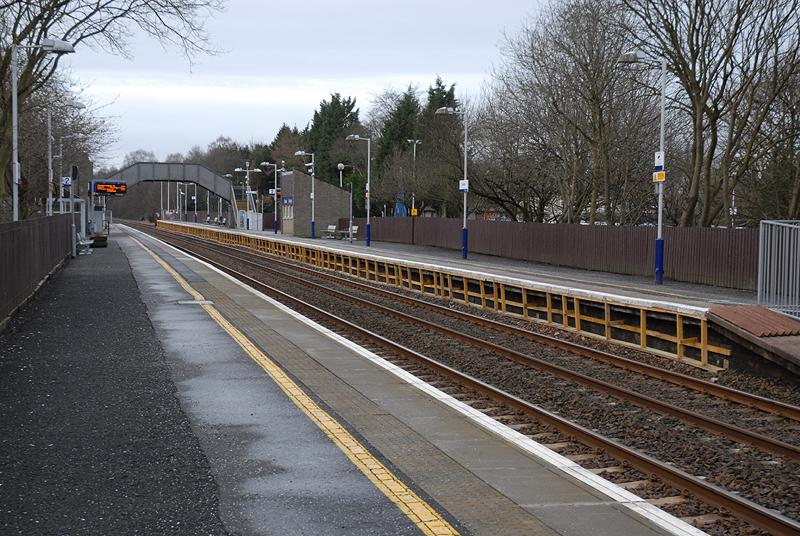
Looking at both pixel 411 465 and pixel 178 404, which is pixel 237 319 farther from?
pixel 411 465

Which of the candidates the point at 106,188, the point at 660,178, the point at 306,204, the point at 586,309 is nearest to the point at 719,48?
the point at 660,178

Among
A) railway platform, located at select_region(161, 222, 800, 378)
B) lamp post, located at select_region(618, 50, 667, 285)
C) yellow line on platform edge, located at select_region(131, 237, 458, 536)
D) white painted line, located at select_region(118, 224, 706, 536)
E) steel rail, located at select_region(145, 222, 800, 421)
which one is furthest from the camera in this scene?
lamp post, located at select_region(618, 50, 667, 285)

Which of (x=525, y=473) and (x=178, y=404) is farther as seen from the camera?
(x=178, y=404)

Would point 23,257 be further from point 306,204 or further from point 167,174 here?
point 167,174

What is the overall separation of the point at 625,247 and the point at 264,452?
28.1 metres

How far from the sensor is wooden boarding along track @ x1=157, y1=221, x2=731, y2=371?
1439cm

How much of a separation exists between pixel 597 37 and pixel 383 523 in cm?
3597

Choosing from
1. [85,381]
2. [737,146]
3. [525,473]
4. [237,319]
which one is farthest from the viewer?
[737,146]

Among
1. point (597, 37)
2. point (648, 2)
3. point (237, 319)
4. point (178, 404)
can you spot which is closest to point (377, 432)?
point (178, 404)

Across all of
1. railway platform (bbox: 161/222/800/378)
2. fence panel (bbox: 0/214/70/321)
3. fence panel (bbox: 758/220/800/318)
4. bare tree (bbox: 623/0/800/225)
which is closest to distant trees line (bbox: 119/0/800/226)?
bare tree (bbox: 623/0/800/225)

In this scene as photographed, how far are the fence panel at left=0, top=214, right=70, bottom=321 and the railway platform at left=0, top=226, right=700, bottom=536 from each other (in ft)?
7.08

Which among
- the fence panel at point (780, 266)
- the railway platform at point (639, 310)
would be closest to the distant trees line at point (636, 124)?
the railway platform at point (639, 310)

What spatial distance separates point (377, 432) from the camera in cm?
888

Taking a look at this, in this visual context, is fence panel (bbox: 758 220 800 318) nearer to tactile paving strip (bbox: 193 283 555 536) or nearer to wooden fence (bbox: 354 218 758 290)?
tactile paving strip (bbox: 193 283 555 536)
